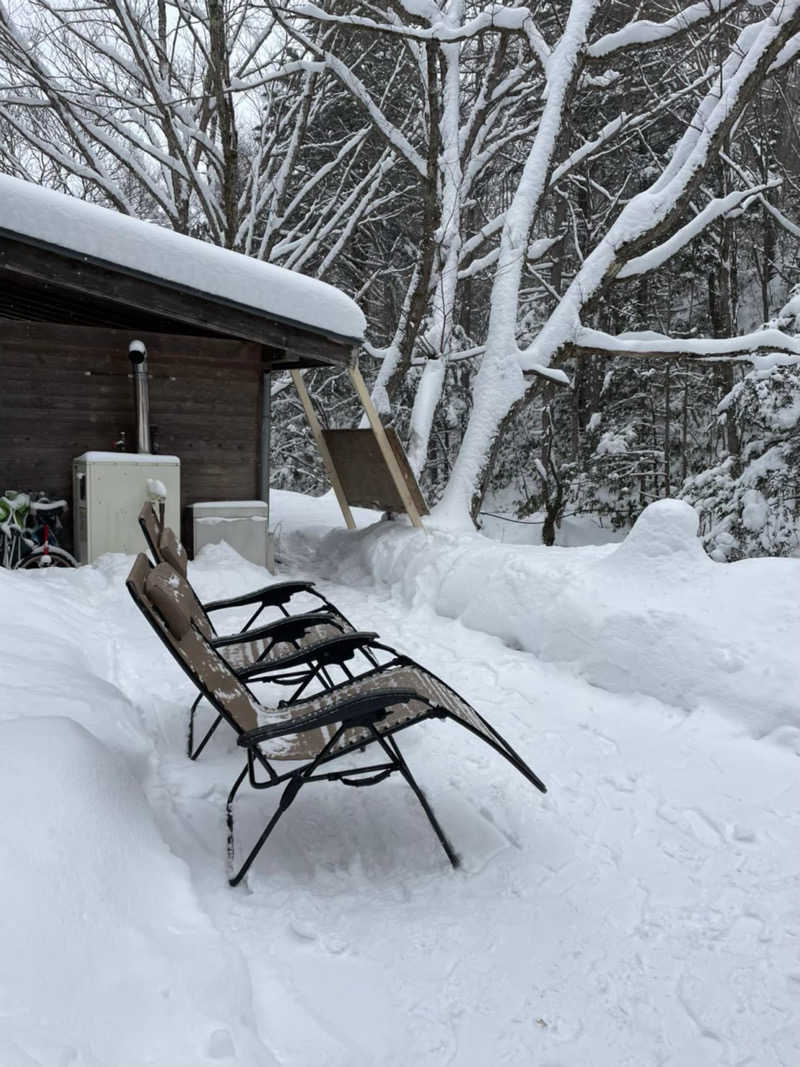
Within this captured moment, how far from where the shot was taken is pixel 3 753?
2.46 metres

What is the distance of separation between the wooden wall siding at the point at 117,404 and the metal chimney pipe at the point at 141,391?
0.39 meters

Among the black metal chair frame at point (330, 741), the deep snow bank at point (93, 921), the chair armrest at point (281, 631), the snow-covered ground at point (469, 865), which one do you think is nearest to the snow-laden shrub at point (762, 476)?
Answer: the snow-covered ground at point (469, 865)

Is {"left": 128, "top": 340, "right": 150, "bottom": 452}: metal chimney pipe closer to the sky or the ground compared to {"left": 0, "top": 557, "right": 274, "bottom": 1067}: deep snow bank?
closer to the sky

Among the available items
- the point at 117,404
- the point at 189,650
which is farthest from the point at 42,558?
the point at 189,650

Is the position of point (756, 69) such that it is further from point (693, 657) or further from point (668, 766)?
point (668, 766)

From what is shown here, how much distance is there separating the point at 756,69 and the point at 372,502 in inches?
241

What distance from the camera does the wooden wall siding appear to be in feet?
26.7

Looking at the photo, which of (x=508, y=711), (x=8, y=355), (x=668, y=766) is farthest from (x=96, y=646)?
(x=8, y=355)

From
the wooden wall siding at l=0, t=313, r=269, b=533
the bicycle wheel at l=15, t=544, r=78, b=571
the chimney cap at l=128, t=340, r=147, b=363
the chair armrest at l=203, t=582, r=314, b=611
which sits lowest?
the bicycle wheel at l=15, t=544, r=78, b=571

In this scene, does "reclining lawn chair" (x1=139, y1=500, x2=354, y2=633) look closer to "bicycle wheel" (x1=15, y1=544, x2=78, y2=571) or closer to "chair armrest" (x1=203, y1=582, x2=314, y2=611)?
"chair armrest" (x1=203, y1=582, x2=314, y2=611)

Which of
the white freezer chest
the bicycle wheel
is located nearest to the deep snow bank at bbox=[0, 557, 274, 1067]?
the white freezer chest

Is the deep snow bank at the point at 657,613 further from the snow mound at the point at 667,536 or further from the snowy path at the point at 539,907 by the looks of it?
the snowy path at the point at 539,907

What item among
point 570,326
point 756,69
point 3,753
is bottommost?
point 3,753

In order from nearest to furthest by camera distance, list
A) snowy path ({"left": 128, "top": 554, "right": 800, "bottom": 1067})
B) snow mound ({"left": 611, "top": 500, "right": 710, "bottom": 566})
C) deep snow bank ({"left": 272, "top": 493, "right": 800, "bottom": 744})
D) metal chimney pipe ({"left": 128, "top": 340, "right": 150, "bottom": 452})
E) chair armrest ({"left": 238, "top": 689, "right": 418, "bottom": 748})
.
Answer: snowy path ({"left": 128, "top": 554, "right": 800, "bottom": 1067}), chair armrest ({"left": 238, "top": 689, "right": 418, "bottom": 748}), deep snow bank ({"left": 272, "top": 493, "right": 800, "bottom": 744}), snow mound ({"left": 611, "top": 500, "right": 710, "bottom": 566}), metal chimney pipe ({"left": 128, "top": 340, "right": 150, "bottom": 452})
